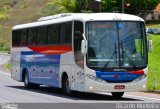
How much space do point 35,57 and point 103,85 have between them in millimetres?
7780

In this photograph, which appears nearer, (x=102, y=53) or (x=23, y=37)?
(x=102, y=53)

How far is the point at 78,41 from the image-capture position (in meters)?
24.9

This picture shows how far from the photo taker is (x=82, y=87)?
24234 mm

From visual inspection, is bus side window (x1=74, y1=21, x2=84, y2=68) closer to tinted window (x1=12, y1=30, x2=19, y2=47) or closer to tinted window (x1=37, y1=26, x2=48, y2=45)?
tinted window (x1=37, y1=26, x2=48, y2=45)

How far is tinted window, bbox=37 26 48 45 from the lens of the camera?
1149 inches

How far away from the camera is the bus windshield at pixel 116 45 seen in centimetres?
2402

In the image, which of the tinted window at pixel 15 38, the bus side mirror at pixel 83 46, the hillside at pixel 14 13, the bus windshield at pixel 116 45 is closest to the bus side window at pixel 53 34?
the bus windshield at pixel 116 45

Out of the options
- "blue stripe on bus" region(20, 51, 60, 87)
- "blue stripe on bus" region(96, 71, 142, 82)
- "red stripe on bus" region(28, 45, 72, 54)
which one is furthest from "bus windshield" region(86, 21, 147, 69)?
"blue stripe on bus" region(20, 51, 60, 87)

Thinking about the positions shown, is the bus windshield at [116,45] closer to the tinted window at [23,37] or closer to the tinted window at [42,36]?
the tinted window at [42,36]

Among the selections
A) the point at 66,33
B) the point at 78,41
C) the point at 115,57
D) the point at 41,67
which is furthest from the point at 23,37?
the point at 115,57

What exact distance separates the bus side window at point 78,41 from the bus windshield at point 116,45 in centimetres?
49

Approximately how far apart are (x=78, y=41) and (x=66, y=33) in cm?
156

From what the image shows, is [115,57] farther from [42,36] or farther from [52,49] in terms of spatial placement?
[42,36]

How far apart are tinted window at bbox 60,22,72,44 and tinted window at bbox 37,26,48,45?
7.55 feet
